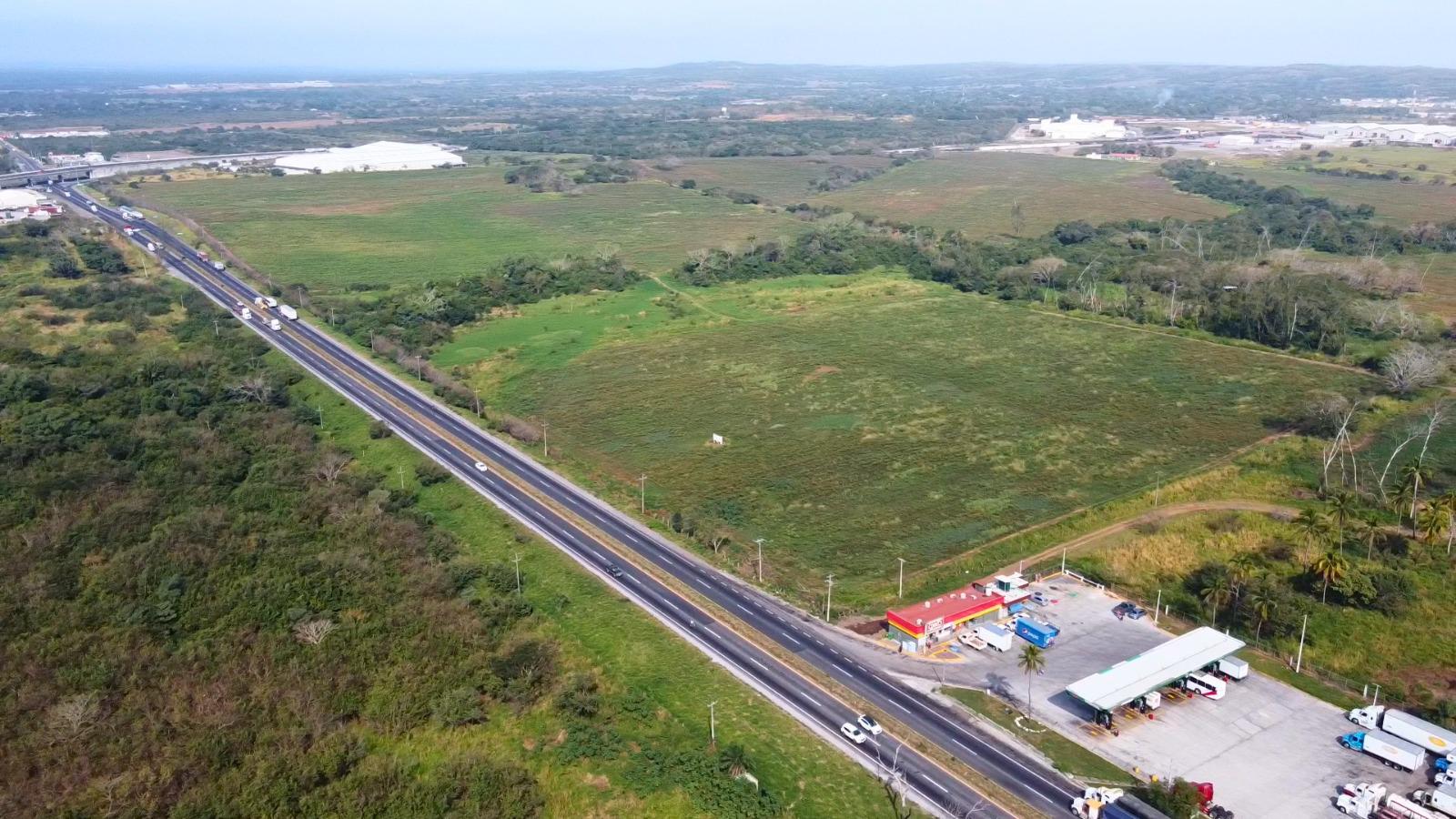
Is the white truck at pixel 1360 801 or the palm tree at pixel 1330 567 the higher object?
the palm tree at pixel 1330 567

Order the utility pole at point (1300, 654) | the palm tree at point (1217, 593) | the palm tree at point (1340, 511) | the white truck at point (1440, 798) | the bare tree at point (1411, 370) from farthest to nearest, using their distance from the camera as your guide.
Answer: the bare tree at point (1411, 370) < the palm tree at point (1340, 511) < the palm tree at point (1217, 593) < the utility pole at point (1300, 654) < the white truck at point (1440, 798)

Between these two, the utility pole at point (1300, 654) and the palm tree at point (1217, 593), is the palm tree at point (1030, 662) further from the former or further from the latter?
the utility pole at point (1300, 654)

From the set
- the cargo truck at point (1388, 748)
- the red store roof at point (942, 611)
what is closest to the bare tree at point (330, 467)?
the red store roof at point (942, 611)

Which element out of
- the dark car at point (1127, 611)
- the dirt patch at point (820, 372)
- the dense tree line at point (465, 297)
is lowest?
the dark car at point (1127, 611)

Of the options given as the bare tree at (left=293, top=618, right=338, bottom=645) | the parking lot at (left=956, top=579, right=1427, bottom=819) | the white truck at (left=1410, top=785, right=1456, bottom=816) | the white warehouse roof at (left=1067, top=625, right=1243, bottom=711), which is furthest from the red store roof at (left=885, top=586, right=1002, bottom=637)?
the bare tree at (left=293, top=618, right=338, bottom=645)

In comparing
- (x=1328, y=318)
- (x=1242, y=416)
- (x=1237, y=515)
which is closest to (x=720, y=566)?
(x=1237, y=515)

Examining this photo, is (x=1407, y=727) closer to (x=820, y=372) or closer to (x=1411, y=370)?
(x=1411, y=370)
